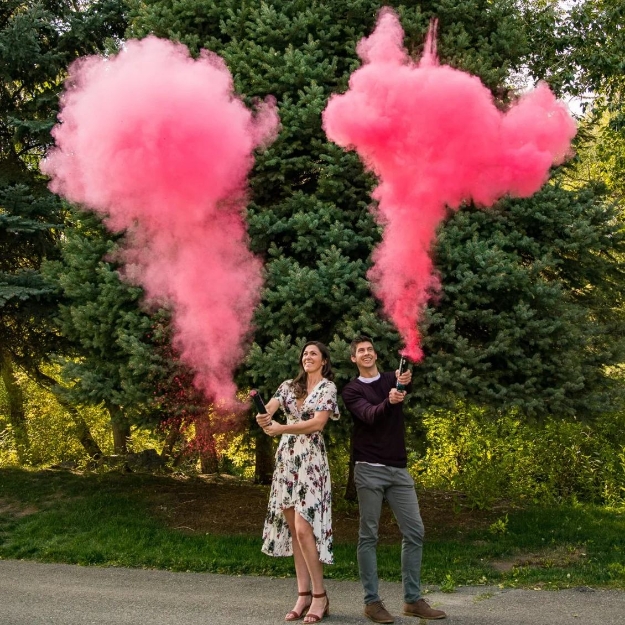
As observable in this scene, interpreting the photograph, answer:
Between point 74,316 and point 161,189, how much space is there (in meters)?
1.73

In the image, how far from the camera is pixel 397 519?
5094 millimetres

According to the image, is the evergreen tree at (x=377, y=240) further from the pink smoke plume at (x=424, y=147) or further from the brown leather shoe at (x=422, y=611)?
the brown leather shoe at (x=422, y=611)

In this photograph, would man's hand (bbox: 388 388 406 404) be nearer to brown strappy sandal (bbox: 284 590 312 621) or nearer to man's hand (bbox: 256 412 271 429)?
man's hand (bbox: 256 412 271 429)

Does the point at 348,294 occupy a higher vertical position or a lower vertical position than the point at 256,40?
lower

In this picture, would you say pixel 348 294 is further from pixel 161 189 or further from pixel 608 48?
pixel 608 48

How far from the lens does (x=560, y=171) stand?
27.7 ft

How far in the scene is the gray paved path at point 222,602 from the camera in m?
5.21

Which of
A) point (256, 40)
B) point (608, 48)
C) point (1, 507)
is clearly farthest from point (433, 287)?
point (1, 507)

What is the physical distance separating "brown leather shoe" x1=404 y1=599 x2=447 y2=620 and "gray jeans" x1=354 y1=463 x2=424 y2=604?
0.13ft

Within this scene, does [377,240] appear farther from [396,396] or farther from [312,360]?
[396,396]

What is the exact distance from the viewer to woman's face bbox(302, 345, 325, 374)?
212 inches

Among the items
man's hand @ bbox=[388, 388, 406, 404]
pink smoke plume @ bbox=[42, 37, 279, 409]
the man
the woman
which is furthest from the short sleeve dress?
pink smoke plume @ bbox=[42, 37, 279, 409]

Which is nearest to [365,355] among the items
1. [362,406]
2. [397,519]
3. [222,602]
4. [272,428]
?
[362,406]

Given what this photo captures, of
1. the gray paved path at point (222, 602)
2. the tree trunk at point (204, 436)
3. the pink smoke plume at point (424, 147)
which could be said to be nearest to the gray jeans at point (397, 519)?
the gray paved path at point (222, 602)
